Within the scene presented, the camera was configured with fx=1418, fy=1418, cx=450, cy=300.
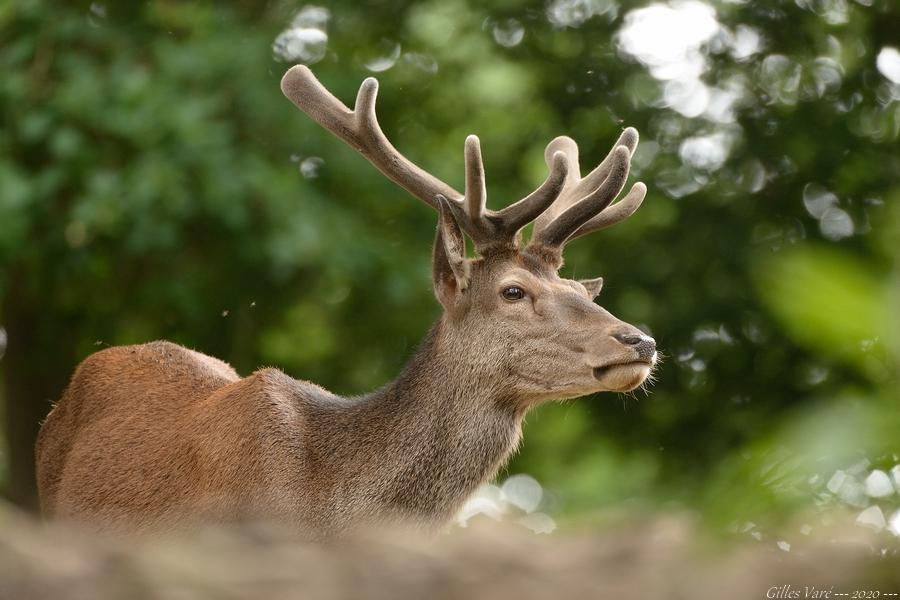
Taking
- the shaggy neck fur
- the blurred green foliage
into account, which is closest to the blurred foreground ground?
the shaggy neck fur

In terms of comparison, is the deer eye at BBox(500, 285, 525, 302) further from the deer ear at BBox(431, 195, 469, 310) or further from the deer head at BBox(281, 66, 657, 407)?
the deer ear at BBox(431, 195, 469, 310)

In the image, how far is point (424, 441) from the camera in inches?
229

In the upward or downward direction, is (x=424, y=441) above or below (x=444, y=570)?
below

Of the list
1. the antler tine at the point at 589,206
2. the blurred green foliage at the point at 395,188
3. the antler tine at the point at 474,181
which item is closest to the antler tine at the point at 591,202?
the antler tine at the point at 589,206

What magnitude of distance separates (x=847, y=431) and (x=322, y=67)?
10117 millimetres

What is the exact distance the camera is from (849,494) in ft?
4.98

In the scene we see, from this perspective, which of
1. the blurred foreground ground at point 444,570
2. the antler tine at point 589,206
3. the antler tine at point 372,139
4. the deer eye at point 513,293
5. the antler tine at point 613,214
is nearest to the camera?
the blurred foreground ground at point 444,570

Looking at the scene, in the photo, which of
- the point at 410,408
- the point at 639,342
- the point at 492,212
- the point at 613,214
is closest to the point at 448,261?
the point at 492,212

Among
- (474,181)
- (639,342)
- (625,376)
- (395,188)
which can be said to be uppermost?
(474,181)

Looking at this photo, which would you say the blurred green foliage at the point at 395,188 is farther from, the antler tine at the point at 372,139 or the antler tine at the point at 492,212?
the antler tine at the point at 492,212

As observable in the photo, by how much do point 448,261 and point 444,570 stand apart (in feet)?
15.2

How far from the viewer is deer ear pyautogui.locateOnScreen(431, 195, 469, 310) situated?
241 inches

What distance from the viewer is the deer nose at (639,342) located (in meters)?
5.62

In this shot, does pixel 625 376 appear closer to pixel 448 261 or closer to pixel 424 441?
pixel 424 441
